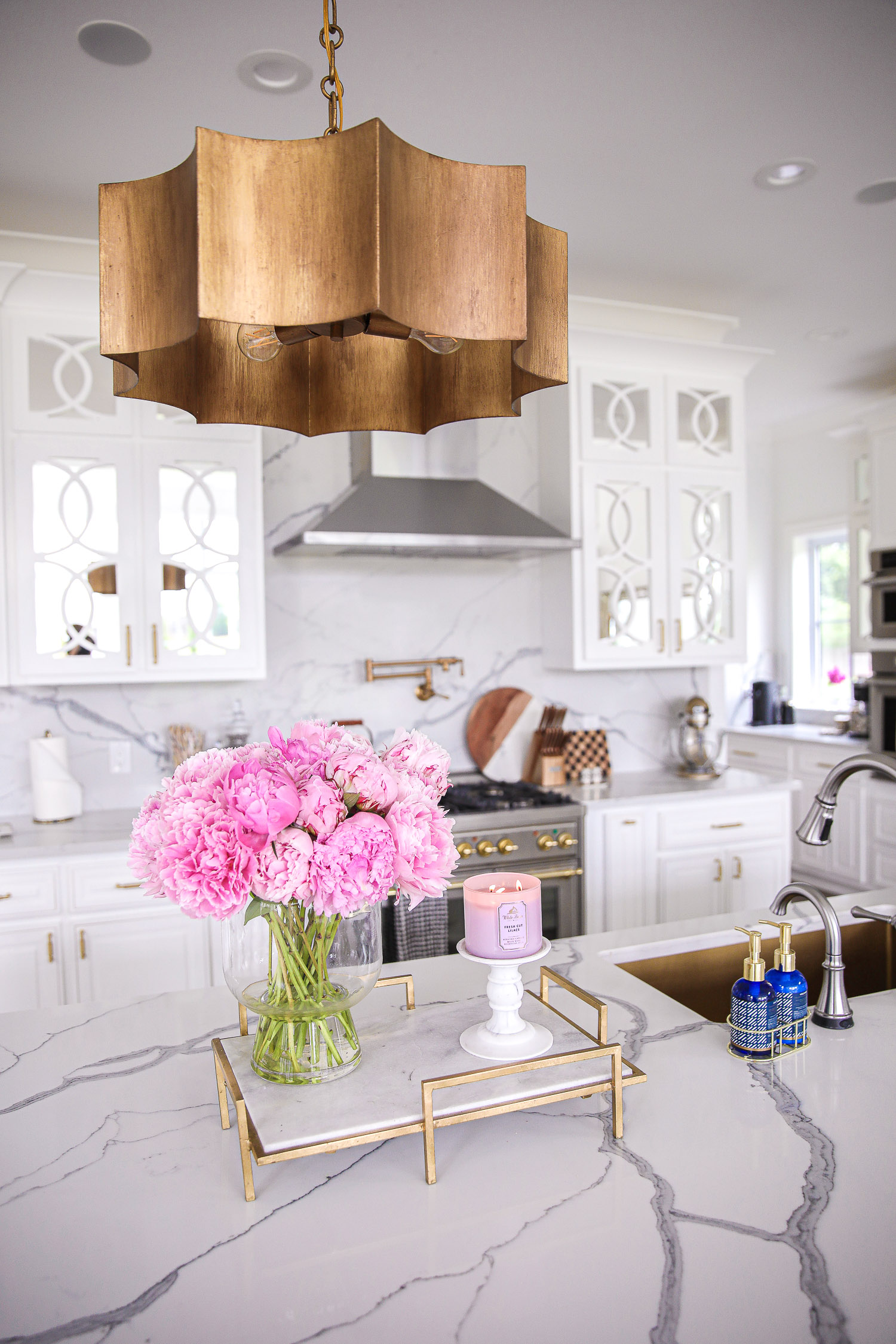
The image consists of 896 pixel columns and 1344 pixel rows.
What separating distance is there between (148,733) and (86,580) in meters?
0.61

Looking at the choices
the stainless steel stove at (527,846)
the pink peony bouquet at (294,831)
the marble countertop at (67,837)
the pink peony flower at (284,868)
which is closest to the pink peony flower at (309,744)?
the pink peony bouquet at (294,831)

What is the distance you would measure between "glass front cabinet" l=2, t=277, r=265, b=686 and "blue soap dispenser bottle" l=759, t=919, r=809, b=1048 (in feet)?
6.58

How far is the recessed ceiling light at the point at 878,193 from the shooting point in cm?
266

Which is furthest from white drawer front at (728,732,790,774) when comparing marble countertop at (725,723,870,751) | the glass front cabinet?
the glass front cabinet

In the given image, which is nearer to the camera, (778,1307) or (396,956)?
(778,1307)

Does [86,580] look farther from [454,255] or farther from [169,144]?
[454,255]

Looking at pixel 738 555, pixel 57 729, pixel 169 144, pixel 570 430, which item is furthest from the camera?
pixel 738 555

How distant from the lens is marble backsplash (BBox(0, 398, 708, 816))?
3.10 metres

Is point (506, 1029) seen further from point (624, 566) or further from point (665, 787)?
point (624, 566)

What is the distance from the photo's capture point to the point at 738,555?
367 centimetres

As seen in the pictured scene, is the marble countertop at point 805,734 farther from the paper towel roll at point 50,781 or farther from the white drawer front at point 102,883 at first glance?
the paper towel roll at point 50,781

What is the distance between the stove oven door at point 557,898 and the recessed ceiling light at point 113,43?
7.65 feet

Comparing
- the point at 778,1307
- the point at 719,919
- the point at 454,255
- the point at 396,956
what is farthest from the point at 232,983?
the point at 396,956

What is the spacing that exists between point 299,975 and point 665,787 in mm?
2508
